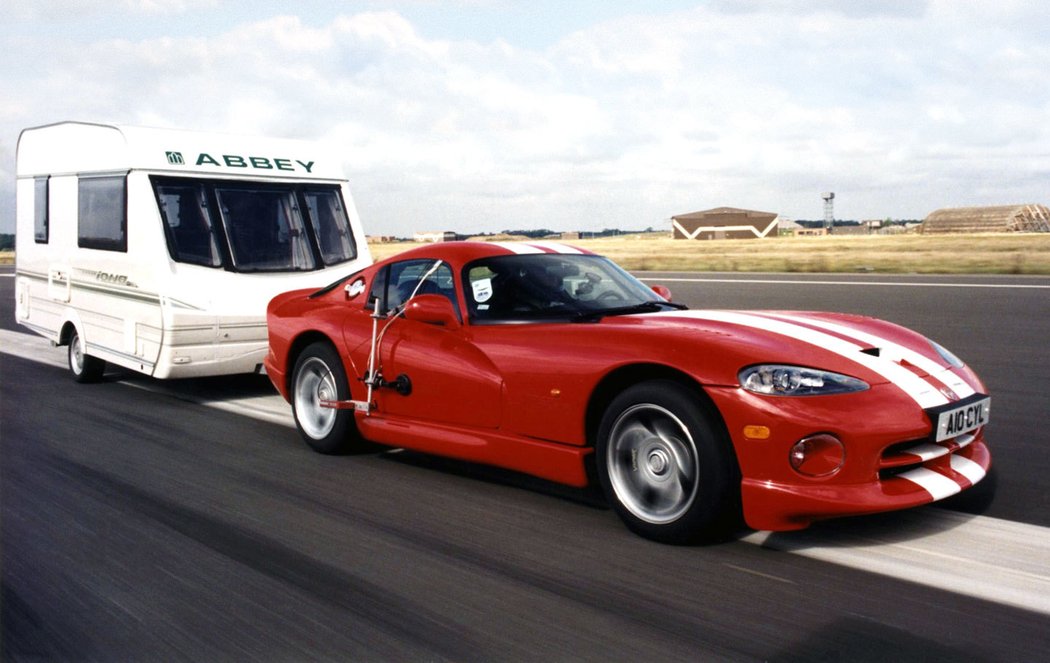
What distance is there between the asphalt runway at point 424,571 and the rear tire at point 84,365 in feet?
9.98

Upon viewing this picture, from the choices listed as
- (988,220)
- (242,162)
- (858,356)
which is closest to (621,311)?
(858,356)

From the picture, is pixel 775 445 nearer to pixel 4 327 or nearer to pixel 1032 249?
pixel 4 327

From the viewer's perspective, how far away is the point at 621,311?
5.57 meters

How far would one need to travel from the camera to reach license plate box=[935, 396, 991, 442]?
14.1ft

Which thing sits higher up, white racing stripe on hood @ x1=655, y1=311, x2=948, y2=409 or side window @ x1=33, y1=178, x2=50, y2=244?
side window @ x1=33, y1=178, x2=50, y2=244

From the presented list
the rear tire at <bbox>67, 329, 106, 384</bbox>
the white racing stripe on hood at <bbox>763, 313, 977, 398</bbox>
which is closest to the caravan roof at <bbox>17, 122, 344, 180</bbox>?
the rear tire at <bbox>67, 329, 106, 384</bbox>

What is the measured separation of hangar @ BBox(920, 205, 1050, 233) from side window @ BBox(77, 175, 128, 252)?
61742mm

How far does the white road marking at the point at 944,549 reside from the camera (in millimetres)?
3846

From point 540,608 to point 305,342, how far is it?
11.7 ft

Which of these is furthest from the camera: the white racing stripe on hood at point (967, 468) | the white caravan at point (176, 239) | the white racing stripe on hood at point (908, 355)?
the white caravan at point (176, 239)

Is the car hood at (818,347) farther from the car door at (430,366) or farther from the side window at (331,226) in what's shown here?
the side window at (331,226)

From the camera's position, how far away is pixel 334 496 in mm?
5473

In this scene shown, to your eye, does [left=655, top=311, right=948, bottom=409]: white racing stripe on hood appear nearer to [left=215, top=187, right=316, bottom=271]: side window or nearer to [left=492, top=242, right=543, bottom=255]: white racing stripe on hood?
[left=492, top=242, right=543, bottom=255]: white racing stripe on hood

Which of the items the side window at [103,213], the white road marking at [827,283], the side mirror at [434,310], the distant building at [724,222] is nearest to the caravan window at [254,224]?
the side window at [103,213]
